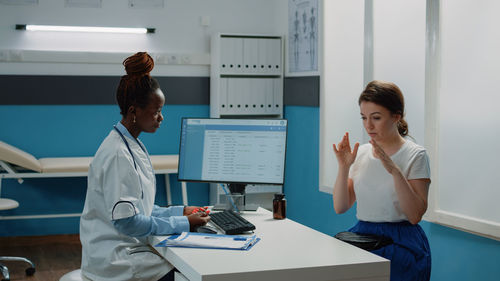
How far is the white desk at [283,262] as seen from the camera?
5.22ft

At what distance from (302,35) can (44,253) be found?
2.48m

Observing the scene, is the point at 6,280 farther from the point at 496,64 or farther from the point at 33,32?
the point at 496,64

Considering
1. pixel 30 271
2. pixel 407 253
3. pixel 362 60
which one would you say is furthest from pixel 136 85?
pixel 30 271

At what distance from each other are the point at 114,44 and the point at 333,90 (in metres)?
1.96

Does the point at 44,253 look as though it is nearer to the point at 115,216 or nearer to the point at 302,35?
the point at 302,35

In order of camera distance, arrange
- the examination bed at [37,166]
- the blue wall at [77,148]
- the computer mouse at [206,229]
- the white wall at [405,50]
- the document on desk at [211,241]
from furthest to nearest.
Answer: the blue wall at [77,148] < the examination bed at [37,166] < the white wall at [405,50] < the computer mouse at [206,229] < the document on desk at [211,241]

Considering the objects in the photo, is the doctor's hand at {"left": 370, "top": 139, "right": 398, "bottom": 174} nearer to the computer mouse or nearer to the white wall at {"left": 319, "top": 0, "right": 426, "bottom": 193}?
the computer mouse

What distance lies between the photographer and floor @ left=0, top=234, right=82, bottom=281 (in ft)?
12.2

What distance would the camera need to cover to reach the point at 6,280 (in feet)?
11.3

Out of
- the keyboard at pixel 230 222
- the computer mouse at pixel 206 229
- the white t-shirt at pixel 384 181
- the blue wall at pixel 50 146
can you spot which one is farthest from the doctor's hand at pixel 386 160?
the blue wall at pixel 50 146

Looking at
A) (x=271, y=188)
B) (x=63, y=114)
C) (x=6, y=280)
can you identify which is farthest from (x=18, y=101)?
(x=271, y=188)

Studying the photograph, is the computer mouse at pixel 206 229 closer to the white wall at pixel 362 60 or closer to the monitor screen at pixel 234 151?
the monitor screen at pixel 234 151

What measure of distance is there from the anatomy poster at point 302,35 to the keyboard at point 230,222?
86.4 inches

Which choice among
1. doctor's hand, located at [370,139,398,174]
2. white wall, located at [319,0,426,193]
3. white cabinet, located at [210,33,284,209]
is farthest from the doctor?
white cabinet, located at [210,33,284,209]
